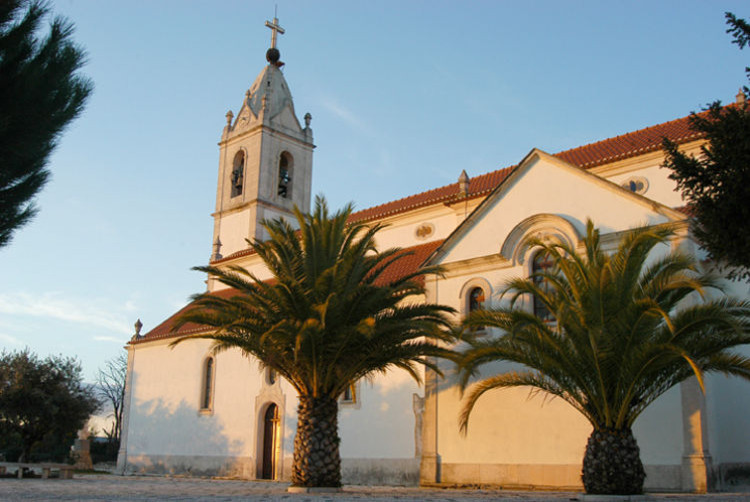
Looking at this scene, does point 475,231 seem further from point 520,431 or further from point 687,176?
point 687,176

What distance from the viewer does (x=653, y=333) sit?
1545 cm

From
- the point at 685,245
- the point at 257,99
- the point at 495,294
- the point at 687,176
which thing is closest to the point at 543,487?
the point at 495,294

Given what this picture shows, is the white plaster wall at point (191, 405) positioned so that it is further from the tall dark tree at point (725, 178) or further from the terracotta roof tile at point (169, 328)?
the tall dark tree at point (725, 178)

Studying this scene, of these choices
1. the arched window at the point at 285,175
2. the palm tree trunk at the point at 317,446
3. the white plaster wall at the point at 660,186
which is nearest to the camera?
the palm tree trunk at the point at 317,446

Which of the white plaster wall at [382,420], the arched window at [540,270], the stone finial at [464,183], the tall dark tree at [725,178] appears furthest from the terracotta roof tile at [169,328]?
the tall dark tree at [725,178]

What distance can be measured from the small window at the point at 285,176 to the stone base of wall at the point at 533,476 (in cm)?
2123

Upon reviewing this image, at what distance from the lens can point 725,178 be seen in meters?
11.0

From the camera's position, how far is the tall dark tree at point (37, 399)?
33.0 m

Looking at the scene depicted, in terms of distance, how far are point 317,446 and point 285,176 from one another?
2352 cm

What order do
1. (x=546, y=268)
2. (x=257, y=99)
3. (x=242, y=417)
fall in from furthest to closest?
(x=257, y=99)
(x=242, y=417)
(x=546, y=268)

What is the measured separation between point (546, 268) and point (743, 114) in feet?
30.2

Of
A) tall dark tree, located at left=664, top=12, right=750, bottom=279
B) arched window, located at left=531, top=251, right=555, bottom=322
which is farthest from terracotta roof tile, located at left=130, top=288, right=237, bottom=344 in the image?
tall dark tree, located at left=664, top=12, right=750, bottom=279

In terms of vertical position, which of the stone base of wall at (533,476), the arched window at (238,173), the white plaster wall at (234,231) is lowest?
the stone base of wall at (533,476)

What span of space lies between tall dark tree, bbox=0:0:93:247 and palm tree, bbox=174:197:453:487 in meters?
5.82
